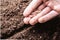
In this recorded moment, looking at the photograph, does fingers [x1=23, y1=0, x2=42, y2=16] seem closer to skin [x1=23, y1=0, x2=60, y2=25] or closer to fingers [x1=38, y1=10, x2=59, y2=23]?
skin [x1=23, y1=0, x2=60, y2=25]

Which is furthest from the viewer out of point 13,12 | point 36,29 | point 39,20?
point 13,12

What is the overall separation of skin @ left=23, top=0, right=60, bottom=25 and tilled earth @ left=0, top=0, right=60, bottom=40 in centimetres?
9

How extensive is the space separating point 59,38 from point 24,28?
0.95 feet

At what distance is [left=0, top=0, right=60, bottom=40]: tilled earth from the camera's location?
1536mm

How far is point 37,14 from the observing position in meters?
1.53

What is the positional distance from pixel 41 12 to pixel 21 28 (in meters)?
0.21

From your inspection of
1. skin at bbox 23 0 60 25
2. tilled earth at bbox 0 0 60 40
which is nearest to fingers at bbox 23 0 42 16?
skin at bbox 23 0 60 25

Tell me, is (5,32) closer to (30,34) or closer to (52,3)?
(30,34)

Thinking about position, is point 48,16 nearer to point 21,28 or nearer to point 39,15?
point 39,15

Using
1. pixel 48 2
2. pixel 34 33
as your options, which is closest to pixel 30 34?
pixel 34 33

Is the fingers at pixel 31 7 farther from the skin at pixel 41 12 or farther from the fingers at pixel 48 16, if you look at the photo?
the fingers at pixel 48 16

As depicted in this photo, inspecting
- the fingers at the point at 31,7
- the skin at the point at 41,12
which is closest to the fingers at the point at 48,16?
the skin at the point at 41,12

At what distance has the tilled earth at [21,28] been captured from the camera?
154 cm

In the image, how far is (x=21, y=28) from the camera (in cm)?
162
